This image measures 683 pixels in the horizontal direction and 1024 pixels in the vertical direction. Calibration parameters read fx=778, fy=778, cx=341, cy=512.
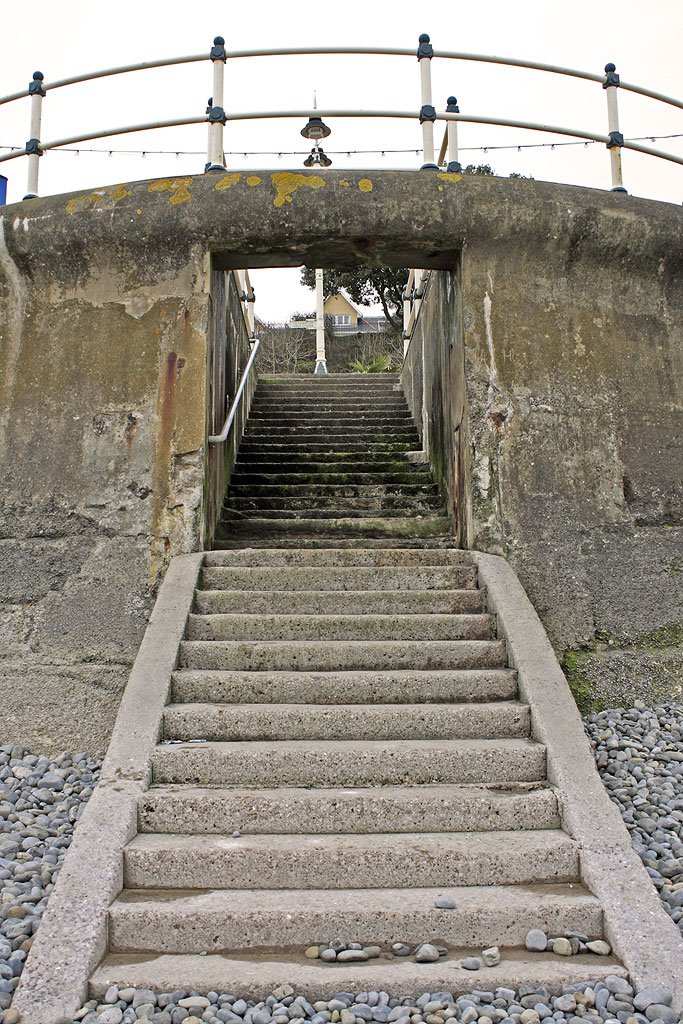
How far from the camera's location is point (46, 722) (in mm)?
4363

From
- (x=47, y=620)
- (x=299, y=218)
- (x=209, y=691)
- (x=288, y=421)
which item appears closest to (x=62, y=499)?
(x=47, y=620)

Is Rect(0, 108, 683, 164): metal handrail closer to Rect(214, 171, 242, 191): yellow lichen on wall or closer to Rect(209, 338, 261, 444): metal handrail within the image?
Rect(214, 171, 242, 191): yellow lichen on wall

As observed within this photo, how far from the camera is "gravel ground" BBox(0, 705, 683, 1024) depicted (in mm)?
2219

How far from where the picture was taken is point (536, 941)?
8.32 feet

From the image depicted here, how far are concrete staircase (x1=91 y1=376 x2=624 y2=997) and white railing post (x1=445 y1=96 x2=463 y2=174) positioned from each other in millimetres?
2631

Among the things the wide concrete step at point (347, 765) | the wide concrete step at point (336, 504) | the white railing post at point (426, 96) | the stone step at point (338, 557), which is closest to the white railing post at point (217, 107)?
the white railing post at point (426, 96)

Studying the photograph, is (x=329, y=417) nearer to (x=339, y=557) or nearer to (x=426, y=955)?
(x=339, y=557)

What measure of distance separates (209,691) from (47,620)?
4.90 feet

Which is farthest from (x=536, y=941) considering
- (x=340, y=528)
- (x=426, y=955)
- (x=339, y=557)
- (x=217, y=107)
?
(x=217, y=107)

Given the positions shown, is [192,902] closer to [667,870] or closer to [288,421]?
[667,870]

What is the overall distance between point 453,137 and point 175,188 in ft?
6.71

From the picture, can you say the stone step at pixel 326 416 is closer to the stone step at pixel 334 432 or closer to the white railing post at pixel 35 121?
the stone step at pixel 334 432

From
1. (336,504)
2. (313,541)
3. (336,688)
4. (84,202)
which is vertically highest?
(84,202)

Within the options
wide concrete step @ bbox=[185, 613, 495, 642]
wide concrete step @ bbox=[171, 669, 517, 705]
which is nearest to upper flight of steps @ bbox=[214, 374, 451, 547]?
wide concrete step @ bbox=[185, 613, 495, 642]
